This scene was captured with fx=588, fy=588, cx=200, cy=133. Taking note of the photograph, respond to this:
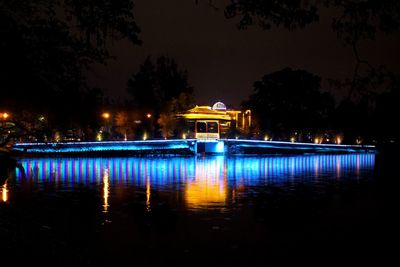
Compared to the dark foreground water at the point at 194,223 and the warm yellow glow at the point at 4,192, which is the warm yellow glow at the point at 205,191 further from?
the warm yellow glow at the point at 4,192

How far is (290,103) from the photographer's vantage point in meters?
84.6

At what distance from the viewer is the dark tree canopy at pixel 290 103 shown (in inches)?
3282

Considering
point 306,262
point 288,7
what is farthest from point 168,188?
point 288,7

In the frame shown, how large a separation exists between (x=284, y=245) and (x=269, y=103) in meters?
71.9

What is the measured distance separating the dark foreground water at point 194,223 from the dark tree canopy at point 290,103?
50436mm

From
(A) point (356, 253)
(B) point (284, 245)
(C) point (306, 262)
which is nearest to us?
(C) point (306, 262)

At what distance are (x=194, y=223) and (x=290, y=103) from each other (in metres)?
68.1

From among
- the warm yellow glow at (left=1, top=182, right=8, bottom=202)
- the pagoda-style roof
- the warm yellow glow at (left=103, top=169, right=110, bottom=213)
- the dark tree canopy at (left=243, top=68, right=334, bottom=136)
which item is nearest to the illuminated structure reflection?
the warm yellow glow at (left=103, top=169, right=110, bottom=213)

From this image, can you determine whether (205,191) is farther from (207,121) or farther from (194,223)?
(207,121)

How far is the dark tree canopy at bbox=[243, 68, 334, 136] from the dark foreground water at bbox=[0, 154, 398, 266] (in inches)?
1986

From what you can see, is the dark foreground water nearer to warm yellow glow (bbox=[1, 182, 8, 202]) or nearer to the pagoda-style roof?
warm yellow glow (bbox=[1, 182, 8, 202])

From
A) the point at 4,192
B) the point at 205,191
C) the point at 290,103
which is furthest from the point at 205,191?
the point at 290,103

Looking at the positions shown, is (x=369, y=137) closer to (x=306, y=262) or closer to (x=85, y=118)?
(x=306, y=262)

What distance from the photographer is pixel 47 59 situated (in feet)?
34.8
